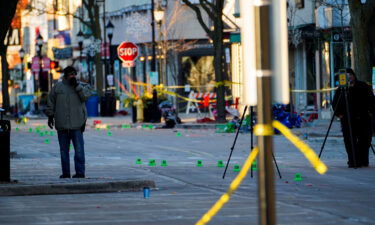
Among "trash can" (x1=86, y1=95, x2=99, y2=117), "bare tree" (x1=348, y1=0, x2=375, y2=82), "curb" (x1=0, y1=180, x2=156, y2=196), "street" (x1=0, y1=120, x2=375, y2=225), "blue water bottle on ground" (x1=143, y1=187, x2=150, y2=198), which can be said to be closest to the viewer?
"street" (x1=0, y1=120, x2=375, y2=225)

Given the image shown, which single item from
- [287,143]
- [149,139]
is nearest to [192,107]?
[149,139]

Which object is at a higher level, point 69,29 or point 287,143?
point 69,29

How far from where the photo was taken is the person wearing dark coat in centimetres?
2034

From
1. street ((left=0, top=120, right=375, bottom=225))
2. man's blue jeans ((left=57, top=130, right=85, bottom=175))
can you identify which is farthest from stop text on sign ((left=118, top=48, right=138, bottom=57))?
man's blue jeans ((left=57, top=130, right=85, bottom=175))

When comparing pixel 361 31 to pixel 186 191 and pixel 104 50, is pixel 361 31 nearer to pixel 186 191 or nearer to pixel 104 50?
pixel 186 191

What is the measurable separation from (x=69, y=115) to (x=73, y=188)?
2723 millimetres

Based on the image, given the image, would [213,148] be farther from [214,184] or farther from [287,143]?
[214,184]

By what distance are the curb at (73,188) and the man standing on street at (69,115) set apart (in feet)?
7.15

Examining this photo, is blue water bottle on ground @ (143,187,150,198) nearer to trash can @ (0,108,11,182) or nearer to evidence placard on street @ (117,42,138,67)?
trash can @ (0,108,11,182)

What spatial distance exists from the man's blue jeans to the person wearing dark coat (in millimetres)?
5004

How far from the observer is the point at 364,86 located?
67.7ft

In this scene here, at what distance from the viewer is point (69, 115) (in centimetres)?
1794

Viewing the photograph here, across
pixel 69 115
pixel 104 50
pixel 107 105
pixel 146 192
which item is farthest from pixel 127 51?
pixel 146 192

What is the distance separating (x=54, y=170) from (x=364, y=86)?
564cm
